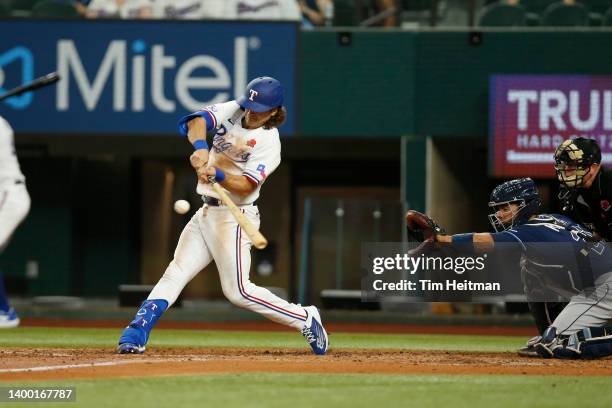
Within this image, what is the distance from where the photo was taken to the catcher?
8.02m

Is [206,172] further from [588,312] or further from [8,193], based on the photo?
[588,312]

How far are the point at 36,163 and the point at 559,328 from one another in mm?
12964

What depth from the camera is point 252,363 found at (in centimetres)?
789

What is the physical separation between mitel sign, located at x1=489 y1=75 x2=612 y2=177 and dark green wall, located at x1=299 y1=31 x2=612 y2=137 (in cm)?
37

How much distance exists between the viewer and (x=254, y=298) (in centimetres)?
820

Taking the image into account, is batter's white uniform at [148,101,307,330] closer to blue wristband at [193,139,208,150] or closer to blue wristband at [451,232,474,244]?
blue wristband at [193,139,208,150]

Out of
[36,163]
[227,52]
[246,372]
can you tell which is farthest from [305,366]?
[36,163]

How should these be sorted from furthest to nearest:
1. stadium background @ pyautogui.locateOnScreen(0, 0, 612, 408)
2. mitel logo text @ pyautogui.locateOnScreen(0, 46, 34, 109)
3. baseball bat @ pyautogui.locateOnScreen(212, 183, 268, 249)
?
mitel logo text @ pyautogui.locateOnScreen(0, 46, 34, 109)
stadium background @ pyautogui.locateOnScreen(0, 0, 612, 408)
baseball bat @ pyautogui.locateOnScreen(212, 183, 268, 249)

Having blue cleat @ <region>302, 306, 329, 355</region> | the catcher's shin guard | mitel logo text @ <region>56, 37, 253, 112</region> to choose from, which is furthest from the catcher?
mitel logo text @ <region>56, 37, 253, 112</region>

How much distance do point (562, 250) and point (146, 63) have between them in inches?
385

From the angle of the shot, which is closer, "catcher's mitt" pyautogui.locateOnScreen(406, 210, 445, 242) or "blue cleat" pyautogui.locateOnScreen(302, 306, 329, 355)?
"catcher's mitt" pyautogui.locateOnScreen(406, 210, 445, 242)

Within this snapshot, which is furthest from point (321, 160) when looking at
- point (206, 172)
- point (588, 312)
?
point (206, 172)

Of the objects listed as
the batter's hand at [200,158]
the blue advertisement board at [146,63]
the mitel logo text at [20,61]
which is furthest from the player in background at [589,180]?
the mitel logo text at [20,61]

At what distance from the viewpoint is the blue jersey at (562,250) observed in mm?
7895
